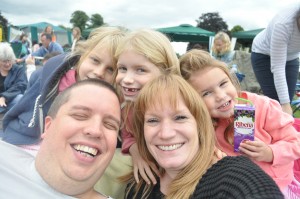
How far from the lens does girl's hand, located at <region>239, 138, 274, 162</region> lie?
1985mm

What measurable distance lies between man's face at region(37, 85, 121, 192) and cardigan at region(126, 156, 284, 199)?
1.80 ft

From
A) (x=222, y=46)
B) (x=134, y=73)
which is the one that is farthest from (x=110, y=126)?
(x=222, y=46)

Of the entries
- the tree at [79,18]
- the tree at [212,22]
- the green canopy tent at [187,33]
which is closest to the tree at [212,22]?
the tree at [212,22]

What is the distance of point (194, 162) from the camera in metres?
1.83

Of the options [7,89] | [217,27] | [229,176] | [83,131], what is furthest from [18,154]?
[217,27]

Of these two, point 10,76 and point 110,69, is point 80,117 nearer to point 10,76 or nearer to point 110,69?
point 110,69

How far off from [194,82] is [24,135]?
175cm

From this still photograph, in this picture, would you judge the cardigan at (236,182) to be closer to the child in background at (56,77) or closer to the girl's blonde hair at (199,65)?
the girl's blonde hair at (199,65)

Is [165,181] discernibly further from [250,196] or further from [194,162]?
[250,196]

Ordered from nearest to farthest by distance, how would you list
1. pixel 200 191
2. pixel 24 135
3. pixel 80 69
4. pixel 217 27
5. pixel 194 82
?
pixel 200 191 → pixel 194 82 → pixel 80 69 → pixel 24 135 → pixel 217 27

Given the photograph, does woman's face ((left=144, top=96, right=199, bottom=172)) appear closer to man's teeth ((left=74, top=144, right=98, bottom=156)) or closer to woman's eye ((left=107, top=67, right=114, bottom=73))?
man's teeth ((left=74, top=144, right=98, bottom=156))

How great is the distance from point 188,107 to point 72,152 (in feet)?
2.35

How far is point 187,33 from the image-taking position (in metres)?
16.3

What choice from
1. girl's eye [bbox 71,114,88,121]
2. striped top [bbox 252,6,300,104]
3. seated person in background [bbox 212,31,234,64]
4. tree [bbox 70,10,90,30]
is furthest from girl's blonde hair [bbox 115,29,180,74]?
tree [bbox 70,10,90,30]
